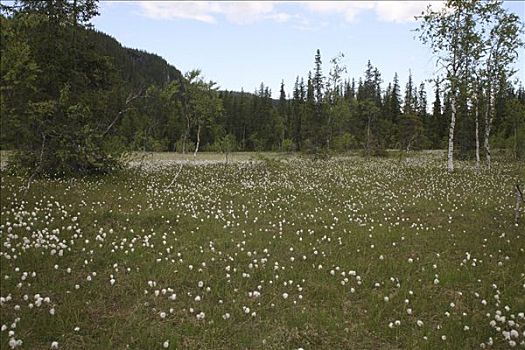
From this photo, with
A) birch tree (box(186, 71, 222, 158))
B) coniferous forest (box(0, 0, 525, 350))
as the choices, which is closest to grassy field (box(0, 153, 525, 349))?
coniferous forest (box(0, 0, 525, 350))

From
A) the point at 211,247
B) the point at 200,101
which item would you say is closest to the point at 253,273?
the point at 211,247

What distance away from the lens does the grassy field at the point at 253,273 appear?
21.2ft

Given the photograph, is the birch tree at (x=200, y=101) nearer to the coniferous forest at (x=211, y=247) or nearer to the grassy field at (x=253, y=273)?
the coniferous forest at (x=211, y=247)

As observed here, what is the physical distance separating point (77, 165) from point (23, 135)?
21.7ft

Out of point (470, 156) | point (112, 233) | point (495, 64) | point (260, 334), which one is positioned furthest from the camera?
point (470, 156)

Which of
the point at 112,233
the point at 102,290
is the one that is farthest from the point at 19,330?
the point at 112,233

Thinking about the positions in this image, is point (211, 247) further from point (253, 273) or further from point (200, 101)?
point (200, 101)

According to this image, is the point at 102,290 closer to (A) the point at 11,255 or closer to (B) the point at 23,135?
(A) the point at 11,255

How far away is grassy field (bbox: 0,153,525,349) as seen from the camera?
6.47 metres

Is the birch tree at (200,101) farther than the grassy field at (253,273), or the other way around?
the birch tree at (200,101)

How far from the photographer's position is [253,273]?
8.89 m

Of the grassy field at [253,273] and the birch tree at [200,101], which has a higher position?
the birch tree at [200,101]

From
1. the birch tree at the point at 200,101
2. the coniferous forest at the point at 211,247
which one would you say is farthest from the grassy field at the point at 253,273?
the birch tree at the point at 200,101

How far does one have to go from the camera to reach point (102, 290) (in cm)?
773
